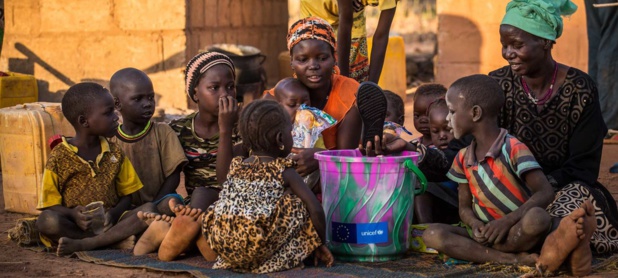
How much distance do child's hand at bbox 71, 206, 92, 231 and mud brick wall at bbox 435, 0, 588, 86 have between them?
629 centimetres

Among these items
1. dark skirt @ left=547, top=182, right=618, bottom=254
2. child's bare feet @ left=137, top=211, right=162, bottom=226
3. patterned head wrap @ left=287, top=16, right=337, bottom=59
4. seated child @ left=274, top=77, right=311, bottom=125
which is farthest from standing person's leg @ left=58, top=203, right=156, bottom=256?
dark skirt @ left=547, top=182, right=618, bottom=254

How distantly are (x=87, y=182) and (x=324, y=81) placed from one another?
132 cm

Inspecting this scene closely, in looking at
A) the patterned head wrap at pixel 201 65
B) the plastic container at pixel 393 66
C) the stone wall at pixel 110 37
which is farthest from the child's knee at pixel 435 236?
the plastic container at pixel 393 66

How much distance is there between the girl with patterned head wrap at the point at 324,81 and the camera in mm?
4840

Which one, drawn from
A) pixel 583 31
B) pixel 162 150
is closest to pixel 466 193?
pixel 162 150

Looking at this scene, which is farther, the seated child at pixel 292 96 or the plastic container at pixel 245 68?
the plastic container at pixel 245 68

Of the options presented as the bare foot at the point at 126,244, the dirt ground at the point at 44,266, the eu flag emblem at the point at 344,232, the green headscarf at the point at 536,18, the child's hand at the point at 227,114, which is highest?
the green headscarf at the point at 536,18

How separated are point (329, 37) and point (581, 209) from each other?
1.72 meters

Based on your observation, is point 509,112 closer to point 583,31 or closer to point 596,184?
point 596,184

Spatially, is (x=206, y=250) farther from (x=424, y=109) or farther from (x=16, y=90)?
(x=16, y=90)

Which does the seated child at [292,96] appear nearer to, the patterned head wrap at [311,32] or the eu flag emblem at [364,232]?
the patterned head wrap at [311,32]

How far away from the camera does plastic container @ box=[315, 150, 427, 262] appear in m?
4.23

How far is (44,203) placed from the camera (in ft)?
15.4

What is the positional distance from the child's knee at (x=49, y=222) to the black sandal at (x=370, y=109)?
1585 mm
